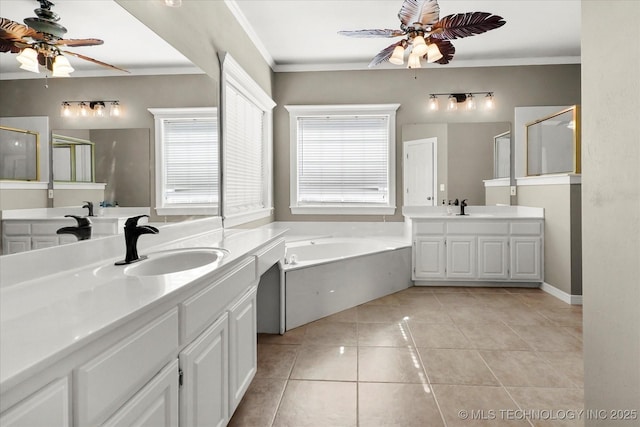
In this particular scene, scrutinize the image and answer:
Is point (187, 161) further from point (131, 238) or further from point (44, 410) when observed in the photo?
point (44, 410)

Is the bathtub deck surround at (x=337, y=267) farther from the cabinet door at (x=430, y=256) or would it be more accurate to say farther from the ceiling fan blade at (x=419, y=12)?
the ceiling fan blade at (x=419, y=12)

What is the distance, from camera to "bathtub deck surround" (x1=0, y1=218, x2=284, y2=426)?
68 cm

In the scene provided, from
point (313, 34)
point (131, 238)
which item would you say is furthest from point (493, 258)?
→ point (131, 238)

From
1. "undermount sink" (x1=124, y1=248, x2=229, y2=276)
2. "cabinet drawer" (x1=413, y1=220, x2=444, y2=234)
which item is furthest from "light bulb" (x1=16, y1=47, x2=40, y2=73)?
"cabinet drawer" (x1=413, y1=220, x2=444, y2=234)

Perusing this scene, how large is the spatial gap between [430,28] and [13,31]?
8.94 ft

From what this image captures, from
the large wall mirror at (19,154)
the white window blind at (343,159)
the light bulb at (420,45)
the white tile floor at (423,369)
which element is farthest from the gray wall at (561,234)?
the large wall mirror at (19,154)

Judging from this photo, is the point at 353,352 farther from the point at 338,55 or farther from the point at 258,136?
the point at 338,55

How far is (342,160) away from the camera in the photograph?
4.95m

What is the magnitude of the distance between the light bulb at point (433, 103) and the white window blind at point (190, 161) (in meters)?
3.00

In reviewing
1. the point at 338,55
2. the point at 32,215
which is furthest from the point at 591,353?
the point at 338,55

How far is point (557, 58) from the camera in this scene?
4680 mm

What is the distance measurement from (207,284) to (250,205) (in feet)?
9.16

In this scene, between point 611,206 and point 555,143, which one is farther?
point 555,143

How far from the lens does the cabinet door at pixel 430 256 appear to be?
439cm
